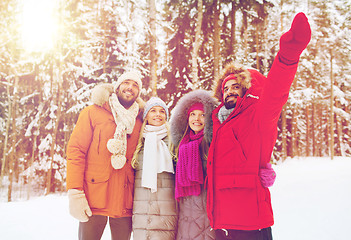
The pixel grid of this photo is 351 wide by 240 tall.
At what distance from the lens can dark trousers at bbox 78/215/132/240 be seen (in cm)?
316

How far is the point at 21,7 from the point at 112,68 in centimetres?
841

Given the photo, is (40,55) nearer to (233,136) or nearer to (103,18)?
(103,18)

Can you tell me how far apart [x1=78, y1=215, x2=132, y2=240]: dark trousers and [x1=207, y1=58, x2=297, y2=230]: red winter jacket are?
1.46 m

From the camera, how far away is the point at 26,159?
1714 cm

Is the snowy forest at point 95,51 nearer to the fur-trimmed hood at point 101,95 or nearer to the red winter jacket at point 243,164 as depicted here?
the fur-trimmed hood at point 101,95

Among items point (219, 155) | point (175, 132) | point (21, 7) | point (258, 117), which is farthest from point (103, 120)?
point (21, 7)

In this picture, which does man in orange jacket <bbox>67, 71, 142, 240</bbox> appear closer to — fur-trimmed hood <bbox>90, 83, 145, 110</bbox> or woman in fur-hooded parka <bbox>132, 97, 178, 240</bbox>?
fur-trimmed hood <bbox>90, 83, 145, 110</bbox>

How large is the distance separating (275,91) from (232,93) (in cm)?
70

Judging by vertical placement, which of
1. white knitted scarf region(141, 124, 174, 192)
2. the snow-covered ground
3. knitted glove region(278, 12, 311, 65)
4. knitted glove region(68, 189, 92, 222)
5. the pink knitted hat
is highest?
knitted glove region(278, 12, 311, 65)

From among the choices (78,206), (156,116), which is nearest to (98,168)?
(78,206)

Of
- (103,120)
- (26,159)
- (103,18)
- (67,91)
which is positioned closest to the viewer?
(103,120)

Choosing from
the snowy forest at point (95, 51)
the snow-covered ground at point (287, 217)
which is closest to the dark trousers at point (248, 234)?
the snow-covered ground at point (287, 217)

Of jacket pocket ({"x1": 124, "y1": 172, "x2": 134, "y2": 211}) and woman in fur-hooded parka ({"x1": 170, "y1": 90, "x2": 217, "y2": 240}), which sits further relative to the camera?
jacket pocket ({"x1": 124, "y1": 172, "x2": 134, "y2": 211})

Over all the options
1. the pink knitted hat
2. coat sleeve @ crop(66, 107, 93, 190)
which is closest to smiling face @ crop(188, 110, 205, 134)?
the pink knitted hat
